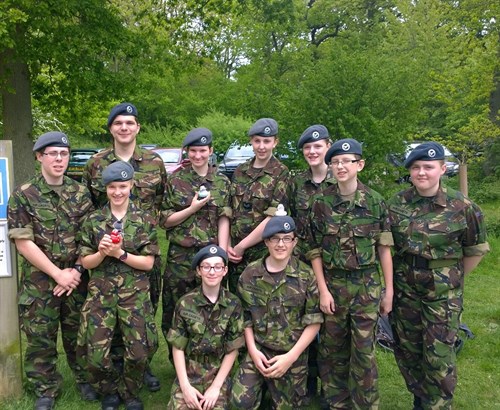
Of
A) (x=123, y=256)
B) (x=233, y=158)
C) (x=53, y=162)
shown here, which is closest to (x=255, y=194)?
(x=123, y=256)

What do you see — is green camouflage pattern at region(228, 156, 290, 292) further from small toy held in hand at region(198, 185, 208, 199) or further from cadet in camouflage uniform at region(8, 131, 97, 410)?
cadet in camouflage uniform at region(8, 131, 97, 410)

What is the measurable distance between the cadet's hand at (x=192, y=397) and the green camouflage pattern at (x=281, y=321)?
0.94 ft

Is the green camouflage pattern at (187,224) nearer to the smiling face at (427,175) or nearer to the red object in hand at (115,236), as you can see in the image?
the red object in hand at (115,236)

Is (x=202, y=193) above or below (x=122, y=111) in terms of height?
below

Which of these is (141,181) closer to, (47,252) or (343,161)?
(47,252)

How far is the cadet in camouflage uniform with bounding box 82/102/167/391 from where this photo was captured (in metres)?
4.48

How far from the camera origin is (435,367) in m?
3.97

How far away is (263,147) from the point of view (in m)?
4.64

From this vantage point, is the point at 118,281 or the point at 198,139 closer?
the point at 118,281

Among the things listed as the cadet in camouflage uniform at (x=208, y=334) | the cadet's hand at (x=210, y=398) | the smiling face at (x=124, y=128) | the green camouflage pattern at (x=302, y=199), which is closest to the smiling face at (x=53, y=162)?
the smiling face at (x=124, y=128)

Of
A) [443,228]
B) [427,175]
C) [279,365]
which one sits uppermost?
[427,175]

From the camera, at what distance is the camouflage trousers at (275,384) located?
157 inches

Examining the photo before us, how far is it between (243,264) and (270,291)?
2.40 ft

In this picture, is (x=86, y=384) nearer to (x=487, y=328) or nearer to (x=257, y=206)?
(x=257, y=206)
